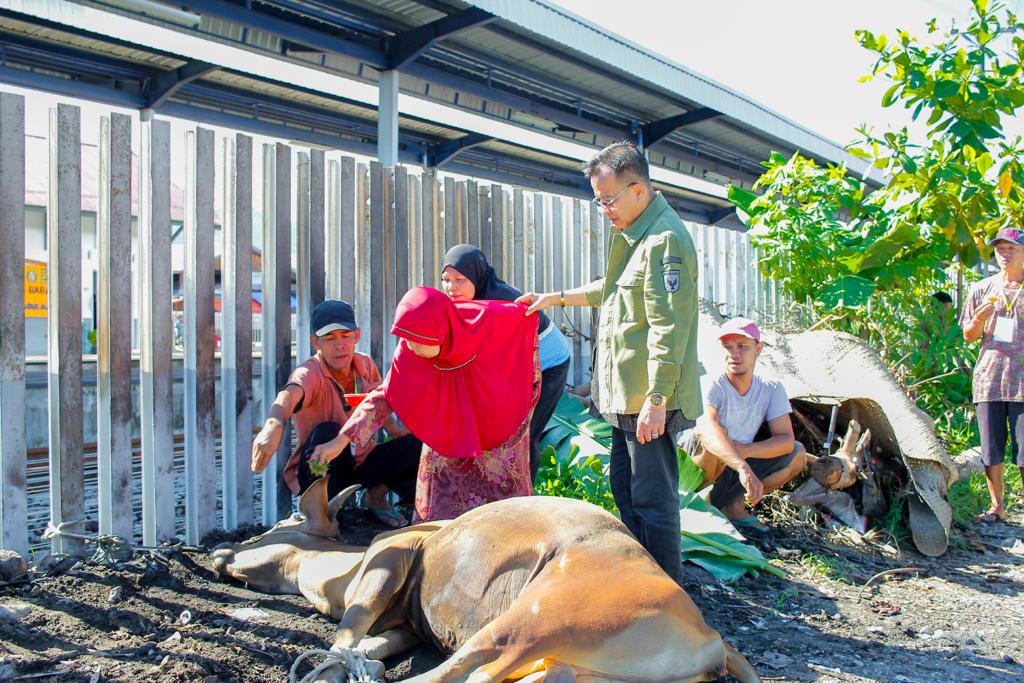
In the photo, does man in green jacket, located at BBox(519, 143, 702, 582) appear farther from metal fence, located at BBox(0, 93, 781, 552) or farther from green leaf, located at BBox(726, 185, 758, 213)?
green leaf, located at BBox(726, 185, 758, 213)

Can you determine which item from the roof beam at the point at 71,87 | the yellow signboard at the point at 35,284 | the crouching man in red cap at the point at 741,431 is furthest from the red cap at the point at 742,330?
the roof beam at the point at 71,87

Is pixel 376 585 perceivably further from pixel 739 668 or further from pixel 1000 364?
pixel 1000 364

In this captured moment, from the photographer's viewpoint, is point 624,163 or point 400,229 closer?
point 624,163

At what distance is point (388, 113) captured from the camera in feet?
29.6

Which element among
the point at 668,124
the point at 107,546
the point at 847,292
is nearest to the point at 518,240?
the point at 847,292

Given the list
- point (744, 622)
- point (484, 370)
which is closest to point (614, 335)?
point (484, 370)

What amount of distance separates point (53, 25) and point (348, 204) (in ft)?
16.0

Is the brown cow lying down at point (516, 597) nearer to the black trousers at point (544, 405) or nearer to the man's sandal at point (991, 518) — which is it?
the black trousers at point (544, 405)

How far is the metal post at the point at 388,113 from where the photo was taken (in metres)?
8.95

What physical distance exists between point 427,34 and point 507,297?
4689mm

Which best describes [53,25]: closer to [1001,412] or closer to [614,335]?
[614,335]

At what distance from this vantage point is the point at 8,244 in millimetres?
3990

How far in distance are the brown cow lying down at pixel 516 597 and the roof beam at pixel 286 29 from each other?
5570mm

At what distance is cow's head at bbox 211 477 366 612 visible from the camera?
3639 millimetres
